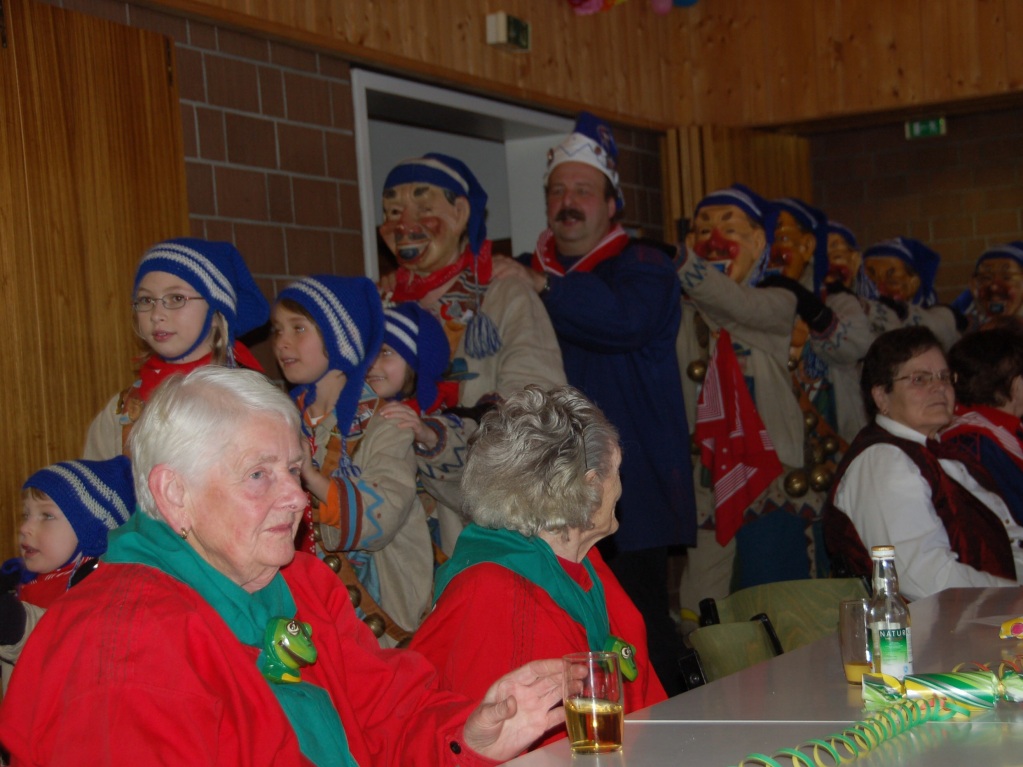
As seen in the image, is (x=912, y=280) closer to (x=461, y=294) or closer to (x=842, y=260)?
(x=842, y=260)

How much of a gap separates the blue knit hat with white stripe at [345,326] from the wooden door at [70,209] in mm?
612

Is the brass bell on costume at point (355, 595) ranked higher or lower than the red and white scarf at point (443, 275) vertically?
lower

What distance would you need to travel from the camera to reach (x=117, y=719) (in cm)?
157

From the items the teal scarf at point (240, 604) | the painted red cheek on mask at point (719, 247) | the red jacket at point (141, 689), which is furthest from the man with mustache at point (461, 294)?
the red jacket at point (141, 689)

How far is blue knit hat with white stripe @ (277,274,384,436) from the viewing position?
328 cm

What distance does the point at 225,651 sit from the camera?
68.1 inches

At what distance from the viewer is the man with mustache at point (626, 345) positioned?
391 centimetres

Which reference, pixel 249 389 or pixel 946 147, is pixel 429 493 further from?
pixel 946 147

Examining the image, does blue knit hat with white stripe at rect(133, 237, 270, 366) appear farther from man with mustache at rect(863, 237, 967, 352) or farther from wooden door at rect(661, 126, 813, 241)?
man with mustache at rect(863, 237, 967, 352)

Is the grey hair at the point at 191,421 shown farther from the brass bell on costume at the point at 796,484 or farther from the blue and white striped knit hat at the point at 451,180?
the brass bell on costume at the point at 796,484

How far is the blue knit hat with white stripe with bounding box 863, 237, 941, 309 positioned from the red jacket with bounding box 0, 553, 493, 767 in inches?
212

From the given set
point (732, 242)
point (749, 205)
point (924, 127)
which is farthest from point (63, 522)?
point (924, 127)

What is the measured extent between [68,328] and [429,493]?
1.08 metres

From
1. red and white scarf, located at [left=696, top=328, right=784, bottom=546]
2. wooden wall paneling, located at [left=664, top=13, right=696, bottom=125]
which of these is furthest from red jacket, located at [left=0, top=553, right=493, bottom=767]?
wooden wall paneling, located at [left=664, top=13, right=696, bottom=125]
